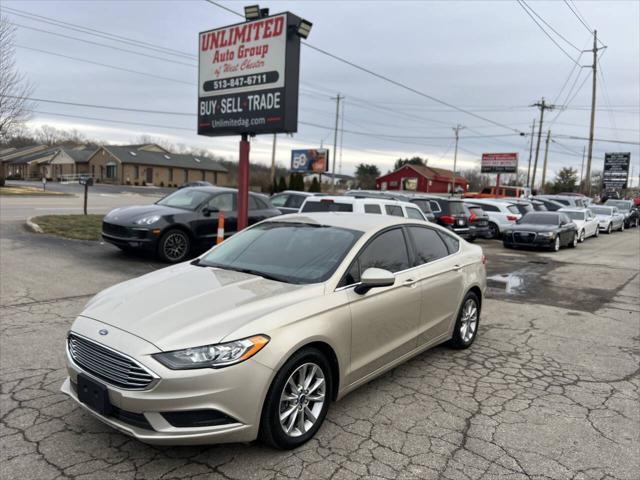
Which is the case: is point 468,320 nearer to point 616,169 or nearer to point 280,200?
point 280,200

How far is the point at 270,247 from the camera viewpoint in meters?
4.47

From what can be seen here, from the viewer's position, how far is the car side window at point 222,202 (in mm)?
10977

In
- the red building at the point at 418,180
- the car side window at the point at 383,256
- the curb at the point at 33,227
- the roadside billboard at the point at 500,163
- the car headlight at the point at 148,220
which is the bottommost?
the curb at the point at 33,227

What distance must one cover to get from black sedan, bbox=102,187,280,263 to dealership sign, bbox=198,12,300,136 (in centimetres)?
163

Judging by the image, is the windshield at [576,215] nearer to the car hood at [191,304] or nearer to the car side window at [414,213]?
the car side window at [414,213]

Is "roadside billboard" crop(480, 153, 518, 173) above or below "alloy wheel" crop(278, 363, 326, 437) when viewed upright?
above

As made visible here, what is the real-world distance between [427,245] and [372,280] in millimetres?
1581

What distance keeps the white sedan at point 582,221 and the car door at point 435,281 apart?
18327mm

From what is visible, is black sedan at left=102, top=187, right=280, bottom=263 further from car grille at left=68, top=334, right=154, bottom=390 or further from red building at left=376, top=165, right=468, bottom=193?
red building at left=376, top=165, right=468, bottom=193

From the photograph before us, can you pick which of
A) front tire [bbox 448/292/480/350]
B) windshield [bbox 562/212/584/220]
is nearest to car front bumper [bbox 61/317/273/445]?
front tire [bbox 448/292/480/350]

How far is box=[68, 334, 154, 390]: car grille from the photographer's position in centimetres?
284

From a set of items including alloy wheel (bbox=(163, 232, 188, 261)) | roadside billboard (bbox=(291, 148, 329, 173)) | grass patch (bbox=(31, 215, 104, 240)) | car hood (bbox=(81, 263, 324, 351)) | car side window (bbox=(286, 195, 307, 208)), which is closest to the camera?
car hood (bbox=(81, 263, 324, 351))

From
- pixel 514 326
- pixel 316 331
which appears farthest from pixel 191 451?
pixel 514 326

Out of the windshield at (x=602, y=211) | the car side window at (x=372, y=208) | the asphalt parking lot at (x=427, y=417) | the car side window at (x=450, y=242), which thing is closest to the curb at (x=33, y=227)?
the asphalt parking lot at (x=427, y=417)
